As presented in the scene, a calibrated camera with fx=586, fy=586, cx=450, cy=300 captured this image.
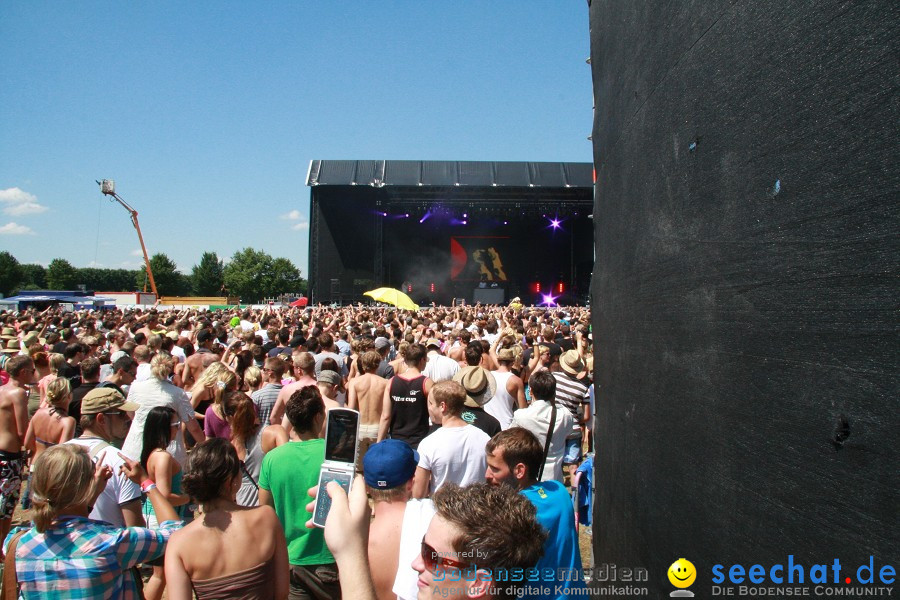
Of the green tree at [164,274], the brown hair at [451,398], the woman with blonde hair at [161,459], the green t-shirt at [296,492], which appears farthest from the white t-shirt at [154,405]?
the green tree at [164,274]

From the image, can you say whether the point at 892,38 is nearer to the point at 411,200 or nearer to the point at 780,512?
the point at 780,512

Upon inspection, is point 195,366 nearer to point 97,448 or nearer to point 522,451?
point 97,448

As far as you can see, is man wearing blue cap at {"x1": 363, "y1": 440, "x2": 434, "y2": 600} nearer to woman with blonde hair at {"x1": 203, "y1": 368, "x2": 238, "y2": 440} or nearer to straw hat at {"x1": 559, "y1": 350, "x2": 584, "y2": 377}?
woman with blonde hair at {"x1": 203, "y1": 368, "x2": 238, "y2": 440}

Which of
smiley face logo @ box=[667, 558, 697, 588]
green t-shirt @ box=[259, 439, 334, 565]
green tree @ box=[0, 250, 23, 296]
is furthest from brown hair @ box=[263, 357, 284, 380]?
green tree @ box=[0, 250, 23, 296]

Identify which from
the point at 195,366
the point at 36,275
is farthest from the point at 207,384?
the point at 36,275

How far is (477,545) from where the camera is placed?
56.1 inches

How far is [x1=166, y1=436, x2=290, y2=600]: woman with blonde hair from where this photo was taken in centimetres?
224

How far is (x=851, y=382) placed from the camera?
2.65 feet

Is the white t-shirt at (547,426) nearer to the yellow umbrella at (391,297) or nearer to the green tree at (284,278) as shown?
the yellow umbrella at (391,297)

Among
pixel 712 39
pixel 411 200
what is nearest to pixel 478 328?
pixel 712 39

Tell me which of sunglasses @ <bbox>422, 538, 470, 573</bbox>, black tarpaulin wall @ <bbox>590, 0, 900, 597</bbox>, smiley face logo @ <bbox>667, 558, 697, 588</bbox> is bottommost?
sunglasses @ <bbox>422, 538, 470, 573</bbox>

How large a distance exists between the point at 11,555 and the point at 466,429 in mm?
2110

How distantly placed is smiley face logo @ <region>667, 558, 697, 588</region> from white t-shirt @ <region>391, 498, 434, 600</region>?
0.87 meters

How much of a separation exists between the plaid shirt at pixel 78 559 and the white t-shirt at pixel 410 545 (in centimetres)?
100
